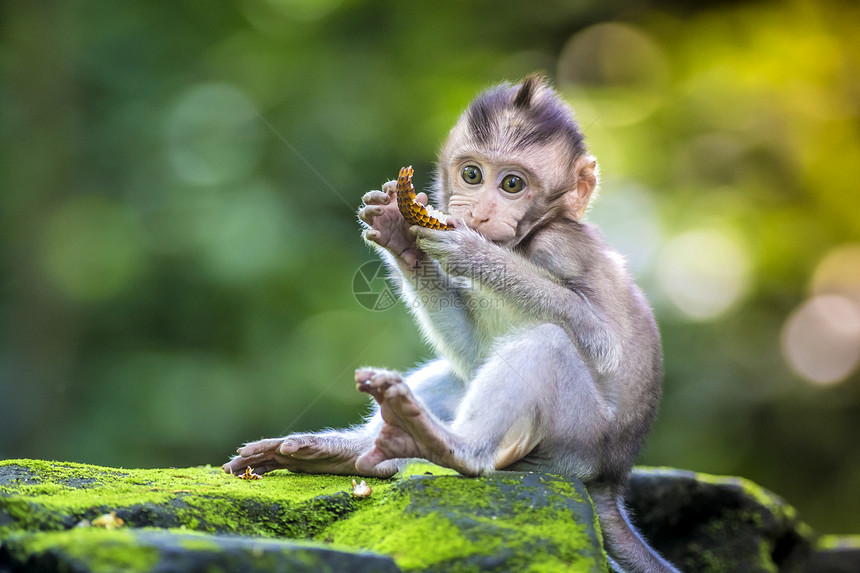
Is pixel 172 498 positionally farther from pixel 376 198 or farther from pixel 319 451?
pixel 376 198

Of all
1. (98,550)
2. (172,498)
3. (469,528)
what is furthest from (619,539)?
(98,550)

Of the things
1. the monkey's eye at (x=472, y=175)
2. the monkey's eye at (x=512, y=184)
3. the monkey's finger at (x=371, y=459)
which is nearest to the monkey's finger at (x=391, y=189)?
the monkey's eye at (x=472, y=175)

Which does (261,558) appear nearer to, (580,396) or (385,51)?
(580,396)

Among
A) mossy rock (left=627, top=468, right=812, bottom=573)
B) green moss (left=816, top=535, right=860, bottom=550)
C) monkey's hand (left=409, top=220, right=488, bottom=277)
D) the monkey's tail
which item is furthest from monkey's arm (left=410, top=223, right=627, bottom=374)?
green moss (left=816, top=535, right=860, bottom=550)

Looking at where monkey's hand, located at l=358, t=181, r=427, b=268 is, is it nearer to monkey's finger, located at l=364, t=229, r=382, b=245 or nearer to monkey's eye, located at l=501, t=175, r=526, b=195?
monkey's finger, located at l=364, t=229, r=382, b=245

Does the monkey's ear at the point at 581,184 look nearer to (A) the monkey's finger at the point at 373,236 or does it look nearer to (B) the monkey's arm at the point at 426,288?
(B) the monkey's arm at the point at 426,288

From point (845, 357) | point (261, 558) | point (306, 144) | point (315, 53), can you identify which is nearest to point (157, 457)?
point (306, 144)
